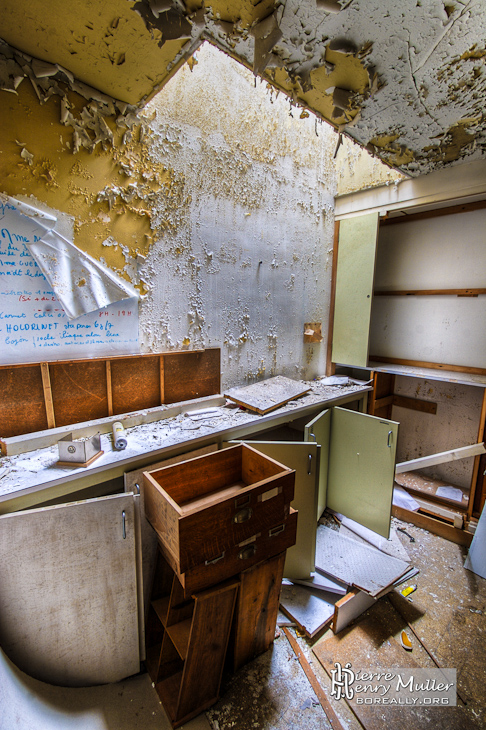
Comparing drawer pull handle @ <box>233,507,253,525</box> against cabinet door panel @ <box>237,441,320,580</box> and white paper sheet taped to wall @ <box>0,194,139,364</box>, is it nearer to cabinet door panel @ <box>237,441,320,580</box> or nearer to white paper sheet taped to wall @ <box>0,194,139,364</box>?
cabinet door panel @ <box>237,441,320,580</box>

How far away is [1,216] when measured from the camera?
4.25 ft

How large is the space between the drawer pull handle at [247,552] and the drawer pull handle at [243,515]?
0.13m

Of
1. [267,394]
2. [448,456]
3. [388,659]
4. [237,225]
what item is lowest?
[388,659]

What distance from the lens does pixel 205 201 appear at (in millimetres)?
1946

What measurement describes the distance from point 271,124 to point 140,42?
4.39ft

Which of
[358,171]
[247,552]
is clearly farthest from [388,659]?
[358,171]

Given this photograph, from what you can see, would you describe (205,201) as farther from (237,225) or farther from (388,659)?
(388,659)

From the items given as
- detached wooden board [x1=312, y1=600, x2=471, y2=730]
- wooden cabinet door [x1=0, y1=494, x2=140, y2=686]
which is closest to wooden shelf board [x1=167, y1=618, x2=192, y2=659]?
wooden cabinet door [x1=0, y1=494, x2=140, y2=686]

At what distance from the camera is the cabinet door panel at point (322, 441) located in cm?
198

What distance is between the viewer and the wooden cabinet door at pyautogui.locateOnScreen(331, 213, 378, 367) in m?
2.53

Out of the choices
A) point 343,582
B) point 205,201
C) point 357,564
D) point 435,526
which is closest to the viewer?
point 343,582

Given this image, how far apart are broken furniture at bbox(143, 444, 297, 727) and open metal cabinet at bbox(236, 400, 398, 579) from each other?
348 mm

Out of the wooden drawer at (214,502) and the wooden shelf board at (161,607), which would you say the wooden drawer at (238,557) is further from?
the wooden shelf board at (161,607)

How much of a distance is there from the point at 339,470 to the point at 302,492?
2.20 ft
